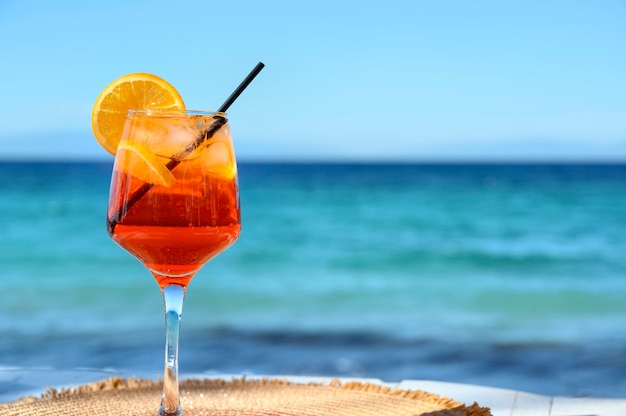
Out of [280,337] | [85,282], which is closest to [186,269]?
[280,337]

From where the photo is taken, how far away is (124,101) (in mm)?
1744

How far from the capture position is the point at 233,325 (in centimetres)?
601

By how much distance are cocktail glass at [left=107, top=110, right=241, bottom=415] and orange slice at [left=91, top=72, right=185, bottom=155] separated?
0.38 feet

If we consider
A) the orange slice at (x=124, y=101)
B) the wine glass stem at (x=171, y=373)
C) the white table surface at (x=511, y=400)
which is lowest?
the wine glass stem at (x=171, y=373)

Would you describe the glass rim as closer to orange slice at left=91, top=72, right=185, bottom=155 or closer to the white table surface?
orange slice at left=91, top=72, right=185, bottom=155

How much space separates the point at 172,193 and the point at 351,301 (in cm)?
598

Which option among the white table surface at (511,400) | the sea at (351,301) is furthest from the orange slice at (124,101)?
the sea at (351,301)

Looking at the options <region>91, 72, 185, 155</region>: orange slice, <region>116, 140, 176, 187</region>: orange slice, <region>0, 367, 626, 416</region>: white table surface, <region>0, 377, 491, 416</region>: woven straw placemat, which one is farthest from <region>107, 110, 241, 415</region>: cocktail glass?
<region>0, 367, 626, 416</region>: white table surface

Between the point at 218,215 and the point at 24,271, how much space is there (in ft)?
26.5

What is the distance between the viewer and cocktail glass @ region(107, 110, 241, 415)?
5.15 ft

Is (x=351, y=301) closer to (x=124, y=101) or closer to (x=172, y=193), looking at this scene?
(x=124, y=101)

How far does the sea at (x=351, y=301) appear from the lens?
486 centimetres

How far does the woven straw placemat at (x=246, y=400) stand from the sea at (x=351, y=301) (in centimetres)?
106

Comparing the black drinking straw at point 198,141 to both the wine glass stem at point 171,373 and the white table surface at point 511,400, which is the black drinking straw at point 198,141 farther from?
the white table surface at point 511,400
